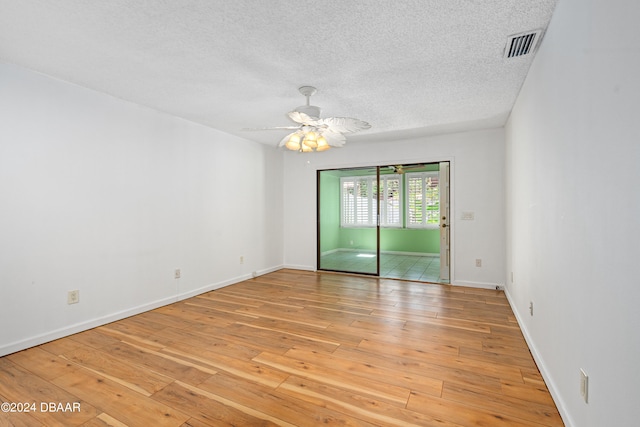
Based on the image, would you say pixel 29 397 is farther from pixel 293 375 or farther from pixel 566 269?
pixel 566 269

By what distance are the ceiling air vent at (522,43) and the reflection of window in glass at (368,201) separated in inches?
230

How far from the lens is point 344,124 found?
119 inches

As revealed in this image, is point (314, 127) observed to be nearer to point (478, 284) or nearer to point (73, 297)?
point (73, 297)

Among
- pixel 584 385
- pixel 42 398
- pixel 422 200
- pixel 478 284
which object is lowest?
pixel 42 398

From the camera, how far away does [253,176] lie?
5.51m

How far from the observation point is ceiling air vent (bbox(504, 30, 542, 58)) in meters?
2.19

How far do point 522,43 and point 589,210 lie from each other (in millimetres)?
1576

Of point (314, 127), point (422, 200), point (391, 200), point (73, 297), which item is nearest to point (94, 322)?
point (73, 297)

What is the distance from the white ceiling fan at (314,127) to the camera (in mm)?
2916

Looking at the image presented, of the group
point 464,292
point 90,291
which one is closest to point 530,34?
point 464,292

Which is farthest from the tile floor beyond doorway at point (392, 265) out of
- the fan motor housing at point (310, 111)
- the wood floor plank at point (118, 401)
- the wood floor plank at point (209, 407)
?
the wood floor plank at point (118, 401)

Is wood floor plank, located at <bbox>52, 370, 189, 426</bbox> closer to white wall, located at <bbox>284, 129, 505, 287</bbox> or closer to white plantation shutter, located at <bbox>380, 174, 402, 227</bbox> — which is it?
white wall, located at <bbox>284, 129, 505, 287</bbox>

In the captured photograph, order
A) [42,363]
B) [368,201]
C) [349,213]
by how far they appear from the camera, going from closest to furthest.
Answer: [42,363] < [368,201] < [349,213]

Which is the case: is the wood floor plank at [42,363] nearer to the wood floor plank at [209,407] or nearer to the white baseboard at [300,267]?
the wood floor plank at [209,407]
